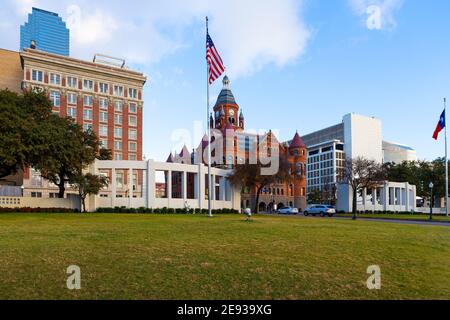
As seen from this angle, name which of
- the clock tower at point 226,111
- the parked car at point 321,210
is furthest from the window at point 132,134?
the parked car at point 321,210

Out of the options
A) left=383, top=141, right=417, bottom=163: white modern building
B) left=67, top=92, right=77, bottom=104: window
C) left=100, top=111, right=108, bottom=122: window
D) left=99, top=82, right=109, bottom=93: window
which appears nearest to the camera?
left=67, top=92, right=77, bottom=104: window

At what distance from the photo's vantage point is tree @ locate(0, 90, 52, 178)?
32.0 m

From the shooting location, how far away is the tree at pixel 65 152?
36.0 m

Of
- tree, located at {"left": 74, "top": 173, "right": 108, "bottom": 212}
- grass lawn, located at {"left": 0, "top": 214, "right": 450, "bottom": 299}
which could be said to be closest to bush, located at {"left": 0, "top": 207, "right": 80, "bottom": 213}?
tree, located at {"left": 74, "top": 173, "right": 108, "bottom": 212}

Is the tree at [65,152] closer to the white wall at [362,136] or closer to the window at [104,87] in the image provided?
the window at [104,87]

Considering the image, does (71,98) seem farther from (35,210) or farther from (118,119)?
(35,210)

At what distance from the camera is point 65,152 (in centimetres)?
3831

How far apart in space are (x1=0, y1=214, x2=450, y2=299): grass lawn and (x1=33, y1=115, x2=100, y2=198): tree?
2181 cm

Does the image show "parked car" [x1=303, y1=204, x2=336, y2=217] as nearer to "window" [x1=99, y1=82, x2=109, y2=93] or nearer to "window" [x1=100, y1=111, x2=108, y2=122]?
"window" [x1=100, y1=111, x2=108, y2=122]

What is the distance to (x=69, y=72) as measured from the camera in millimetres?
87062
